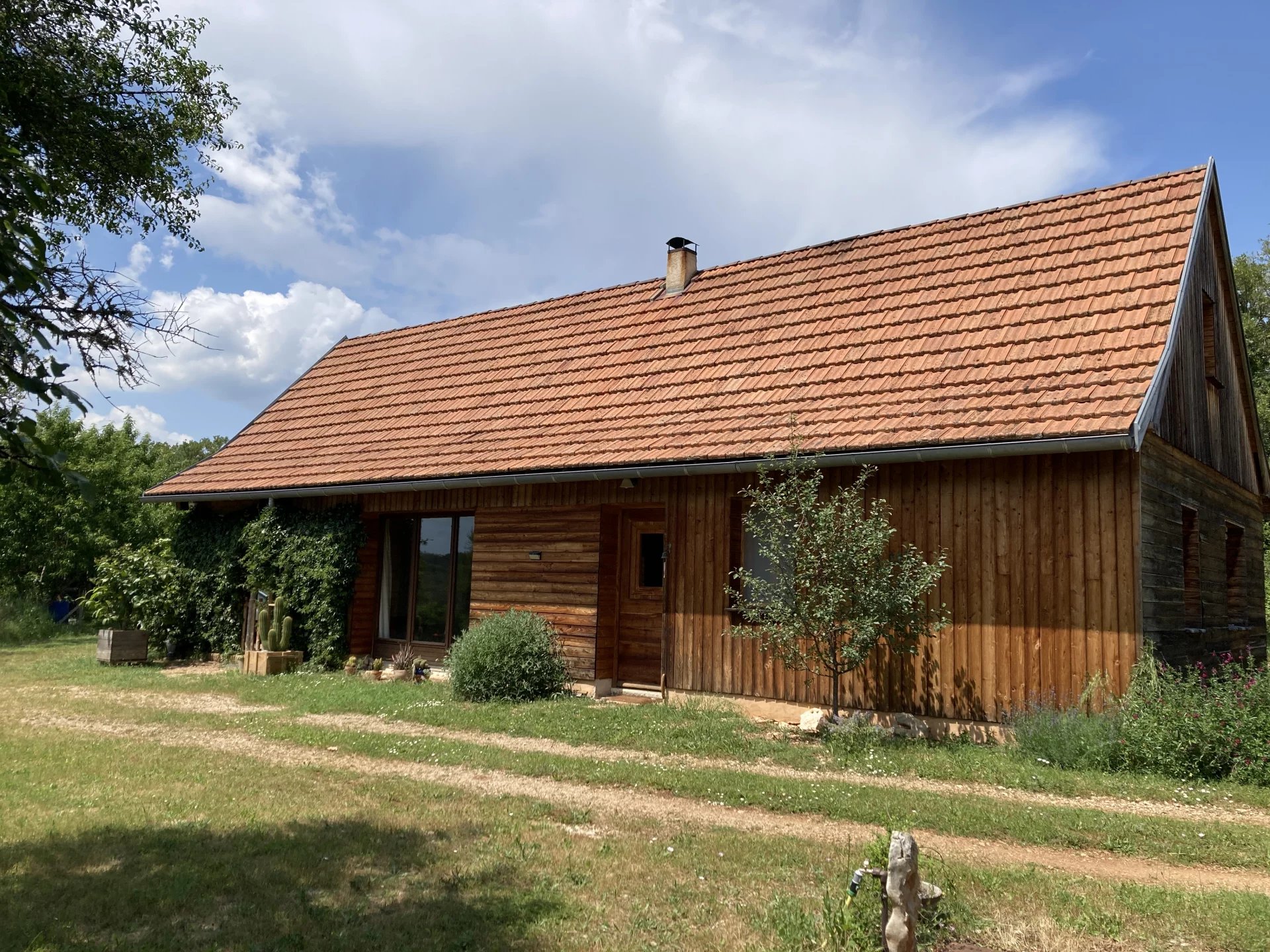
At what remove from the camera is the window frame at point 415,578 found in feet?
46.8

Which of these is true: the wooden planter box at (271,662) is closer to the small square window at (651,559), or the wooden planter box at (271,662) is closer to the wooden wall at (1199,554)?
the small square window at (651,559)

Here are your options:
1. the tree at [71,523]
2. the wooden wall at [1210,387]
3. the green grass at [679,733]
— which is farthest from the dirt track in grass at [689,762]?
the tree at [71,523]

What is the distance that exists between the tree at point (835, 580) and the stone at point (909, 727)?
600 millimetres

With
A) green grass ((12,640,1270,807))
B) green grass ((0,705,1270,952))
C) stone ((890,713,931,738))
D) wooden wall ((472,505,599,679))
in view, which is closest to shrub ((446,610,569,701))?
green grass ((12,640,1270,807))

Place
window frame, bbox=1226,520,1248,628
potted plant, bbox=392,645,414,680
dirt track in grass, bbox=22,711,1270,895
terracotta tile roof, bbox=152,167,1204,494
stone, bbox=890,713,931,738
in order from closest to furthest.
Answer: dirt track in grass, bbox=22,711,1270,895, stone, bbox=890,713,931,738, terracotta tile roof, bbox=152,167,1204,494, window frame, bbox=1226,520,1248,628, potted plant, bbox=392,645,414,680

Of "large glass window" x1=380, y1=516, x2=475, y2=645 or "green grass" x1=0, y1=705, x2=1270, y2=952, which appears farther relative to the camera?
"large glass window" x1=380, y1=516, x2=475, y2=645

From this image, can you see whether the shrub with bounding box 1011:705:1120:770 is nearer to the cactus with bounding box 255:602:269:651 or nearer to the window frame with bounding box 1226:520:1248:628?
the window frame with bounding box 1226:520:1248:628

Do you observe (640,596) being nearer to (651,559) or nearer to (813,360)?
(651,559)

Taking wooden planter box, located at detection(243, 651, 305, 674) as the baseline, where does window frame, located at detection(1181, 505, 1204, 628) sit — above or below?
above

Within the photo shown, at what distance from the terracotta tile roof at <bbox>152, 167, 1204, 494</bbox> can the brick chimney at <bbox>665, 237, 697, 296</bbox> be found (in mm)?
211

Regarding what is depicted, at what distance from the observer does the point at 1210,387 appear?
1244cm

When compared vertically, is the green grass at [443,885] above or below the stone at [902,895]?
below

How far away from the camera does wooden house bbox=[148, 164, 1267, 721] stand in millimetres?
9016

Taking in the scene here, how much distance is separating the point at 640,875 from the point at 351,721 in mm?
5991
